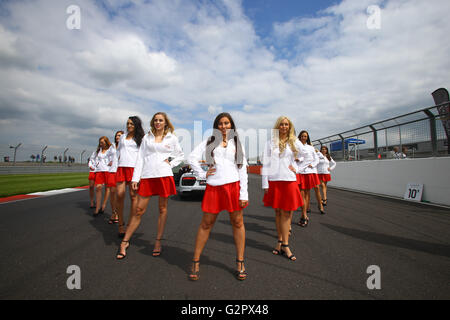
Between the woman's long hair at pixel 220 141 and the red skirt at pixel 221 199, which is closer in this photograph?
the red skirt at pixel 221 199

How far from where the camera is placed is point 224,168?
231 centimetres

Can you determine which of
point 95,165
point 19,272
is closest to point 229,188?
point 19,272

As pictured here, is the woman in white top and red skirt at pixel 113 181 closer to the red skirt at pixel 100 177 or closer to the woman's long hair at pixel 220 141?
the red skirt at pixel 100 177

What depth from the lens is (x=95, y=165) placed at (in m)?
5.69

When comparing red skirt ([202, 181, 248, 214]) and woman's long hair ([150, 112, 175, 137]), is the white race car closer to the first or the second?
woman's long hair ([150, 112, 175, 137])

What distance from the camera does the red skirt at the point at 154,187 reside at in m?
2.93

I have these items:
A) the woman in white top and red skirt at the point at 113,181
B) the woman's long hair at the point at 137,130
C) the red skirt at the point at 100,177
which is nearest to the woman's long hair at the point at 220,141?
the woman's long hair at the point at 137,130

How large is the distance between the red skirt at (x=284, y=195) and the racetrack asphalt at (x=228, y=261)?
68 centimetres

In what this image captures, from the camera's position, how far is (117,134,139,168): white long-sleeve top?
12.0 feet

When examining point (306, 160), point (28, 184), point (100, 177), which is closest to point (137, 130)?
point (100, 177)

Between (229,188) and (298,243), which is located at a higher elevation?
(229,188)

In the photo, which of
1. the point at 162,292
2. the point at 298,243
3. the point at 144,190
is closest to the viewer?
the point at 162,292
